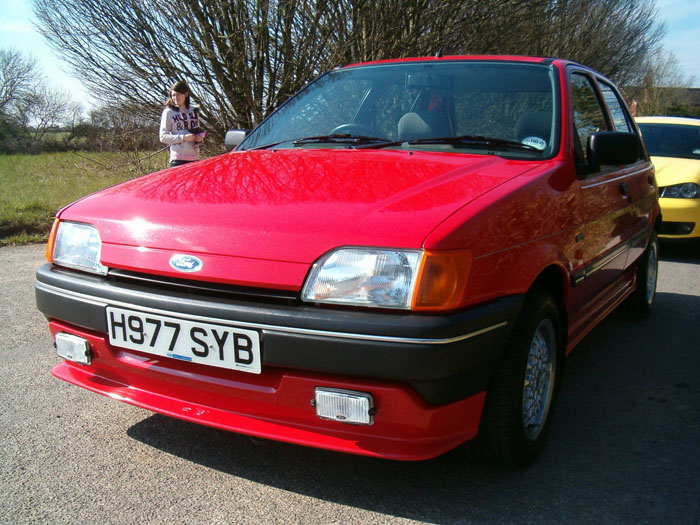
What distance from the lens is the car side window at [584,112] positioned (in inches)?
124

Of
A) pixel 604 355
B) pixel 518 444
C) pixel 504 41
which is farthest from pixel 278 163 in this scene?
pixel 504 41

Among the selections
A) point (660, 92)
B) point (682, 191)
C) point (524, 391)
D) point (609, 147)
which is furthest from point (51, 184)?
point (660, 92)

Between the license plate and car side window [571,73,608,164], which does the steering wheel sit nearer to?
car side window [571,73,608,164]

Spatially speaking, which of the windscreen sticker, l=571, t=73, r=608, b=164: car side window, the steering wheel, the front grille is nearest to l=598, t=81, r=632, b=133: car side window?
l=571, t=73, r=608, b=164: car side window

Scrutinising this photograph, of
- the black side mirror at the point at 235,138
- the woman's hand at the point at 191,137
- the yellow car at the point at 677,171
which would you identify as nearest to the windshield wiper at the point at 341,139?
the black side mirror at the point at 235,138

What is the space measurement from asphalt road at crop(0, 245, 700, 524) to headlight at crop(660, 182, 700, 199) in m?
4.73

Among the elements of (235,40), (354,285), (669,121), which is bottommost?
(354,285)

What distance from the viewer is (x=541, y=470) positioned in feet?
8.24

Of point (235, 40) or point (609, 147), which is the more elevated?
point (235, 40)

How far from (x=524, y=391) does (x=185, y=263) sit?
1.28 m

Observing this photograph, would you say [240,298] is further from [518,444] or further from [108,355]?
[518,444]

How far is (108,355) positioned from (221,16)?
7.57m

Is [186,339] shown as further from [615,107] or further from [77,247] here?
[615,107]

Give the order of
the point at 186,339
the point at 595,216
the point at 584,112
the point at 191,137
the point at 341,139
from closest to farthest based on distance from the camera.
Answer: the point at 186,339 < the point at 595,216 < the point at 341,139 < the point at 584,112 < the point at 191,137
